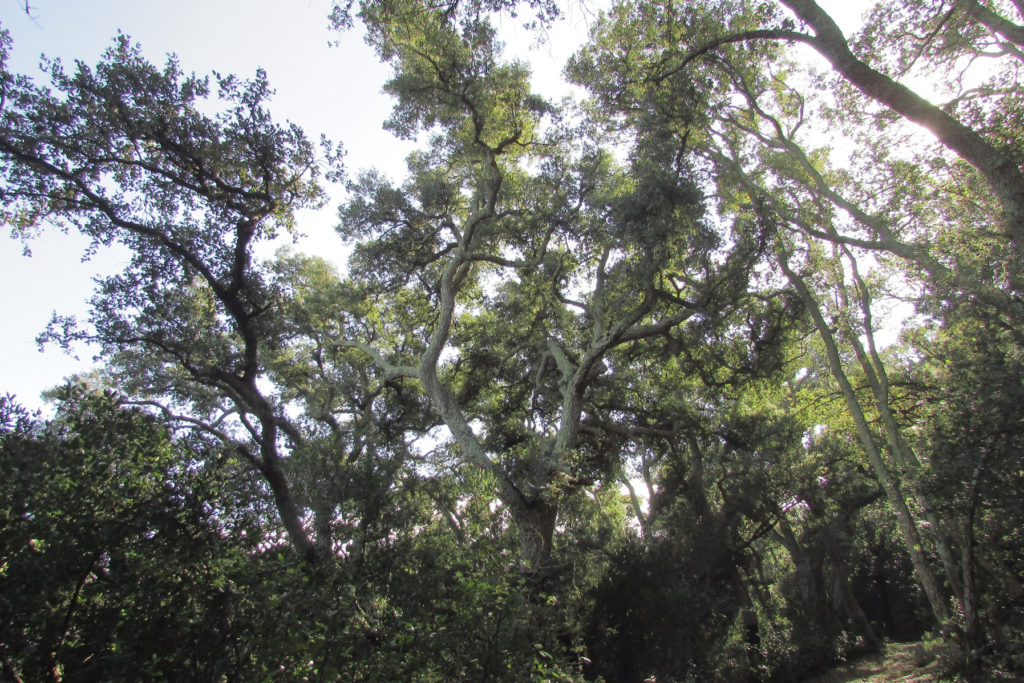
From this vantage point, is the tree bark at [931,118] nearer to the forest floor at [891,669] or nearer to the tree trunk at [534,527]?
the tree trunk at [534,527]

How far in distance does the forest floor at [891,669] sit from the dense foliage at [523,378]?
0.60 metres

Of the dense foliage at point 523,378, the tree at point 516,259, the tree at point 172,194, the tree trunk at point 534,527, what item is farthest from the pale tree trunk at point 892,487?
the tree at point 172,194

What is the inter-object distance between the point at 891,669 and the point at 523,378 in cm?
1199

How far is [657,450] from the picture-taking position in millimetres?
14109

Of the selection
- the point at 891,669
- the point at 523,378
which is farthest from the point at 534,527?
the point at 891,669

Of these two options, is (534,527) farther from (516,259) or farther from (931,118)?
(931,118)

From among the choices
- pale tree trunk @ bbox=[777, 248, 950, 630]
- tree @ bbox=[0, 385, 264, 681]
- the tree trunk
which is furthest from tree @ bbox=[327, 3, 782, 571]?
tree @ bbox=[0, 385, 264, 681]

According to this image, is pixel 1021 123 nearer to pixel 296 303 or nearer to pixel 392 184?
pixel 392 184

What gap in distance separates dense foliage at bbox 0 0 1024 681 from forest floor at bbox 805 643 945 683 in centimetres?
60

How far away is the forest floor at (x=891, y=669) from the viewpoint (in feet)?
35.9

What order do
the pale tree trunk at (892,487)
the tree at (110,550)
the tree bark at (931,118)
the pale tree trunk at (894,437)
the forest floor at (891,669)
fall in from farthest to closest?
the forest floor at (891,669), the pale tree trunk at (892,487), the pale tree trunk at (894,437), the tree bark at (931,118), the tree at (110,550)

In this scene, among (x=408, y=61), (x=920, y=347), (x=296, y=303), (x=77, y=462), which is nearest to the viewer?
(x=77, y=462)

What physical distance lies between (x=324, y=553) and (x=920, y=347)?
56.2ft

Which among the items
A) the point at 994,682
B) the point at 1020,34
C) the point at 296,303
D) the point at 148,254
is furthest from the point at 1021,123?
the point at 148,254
